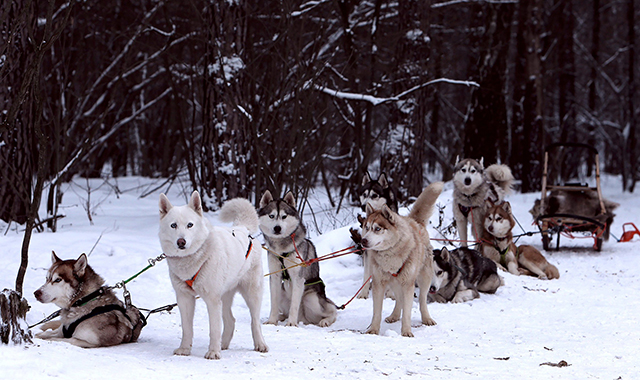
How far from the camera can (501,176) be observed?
927 cm

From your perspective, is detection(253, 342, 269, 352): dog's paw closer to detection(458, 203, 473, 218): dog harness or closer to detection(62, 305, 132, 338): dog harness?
detection(62, 305, 132, 338): dog harness

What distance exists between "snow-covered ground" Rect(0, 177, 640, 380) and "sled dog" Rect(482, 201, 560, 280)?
30cm

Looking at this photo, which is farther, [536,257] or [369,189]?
[536,257]

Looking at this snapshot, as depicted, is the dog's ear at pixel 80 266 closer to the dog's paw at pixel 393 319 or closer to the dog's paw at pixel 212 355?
the dog's paw at pixel 212 355

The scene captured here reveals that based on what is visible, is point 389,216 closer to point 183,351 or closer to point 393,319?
point 393,319

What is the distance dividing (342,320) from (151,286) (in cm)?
199

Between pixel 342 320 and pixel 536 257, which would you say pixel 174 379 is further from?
pixel 536 257

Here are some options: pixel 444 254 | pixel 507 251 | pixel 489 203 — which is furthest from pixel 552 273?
pixel 444 254

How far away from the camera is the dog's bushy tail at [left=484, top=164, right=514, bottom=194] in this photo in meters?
9.27

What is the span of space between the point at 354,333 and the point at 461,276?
2013mm

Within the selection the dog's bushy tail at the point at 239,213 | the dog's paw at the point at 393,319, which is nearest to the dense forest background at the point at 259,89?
the dog's bushy tail at the point at 239,213

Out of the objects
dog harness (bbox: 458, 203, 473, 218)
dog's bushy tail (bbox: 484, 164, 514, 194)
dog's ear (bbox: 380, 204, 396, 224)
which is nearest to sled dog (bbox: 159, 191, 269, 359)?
dog's ear (bbox: 380, 204, 396, 224)

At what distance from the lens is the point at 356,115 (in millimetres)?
11930

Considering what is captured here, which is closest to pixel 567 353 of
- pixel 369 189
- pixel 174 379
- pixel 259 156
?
pixel 174 379
